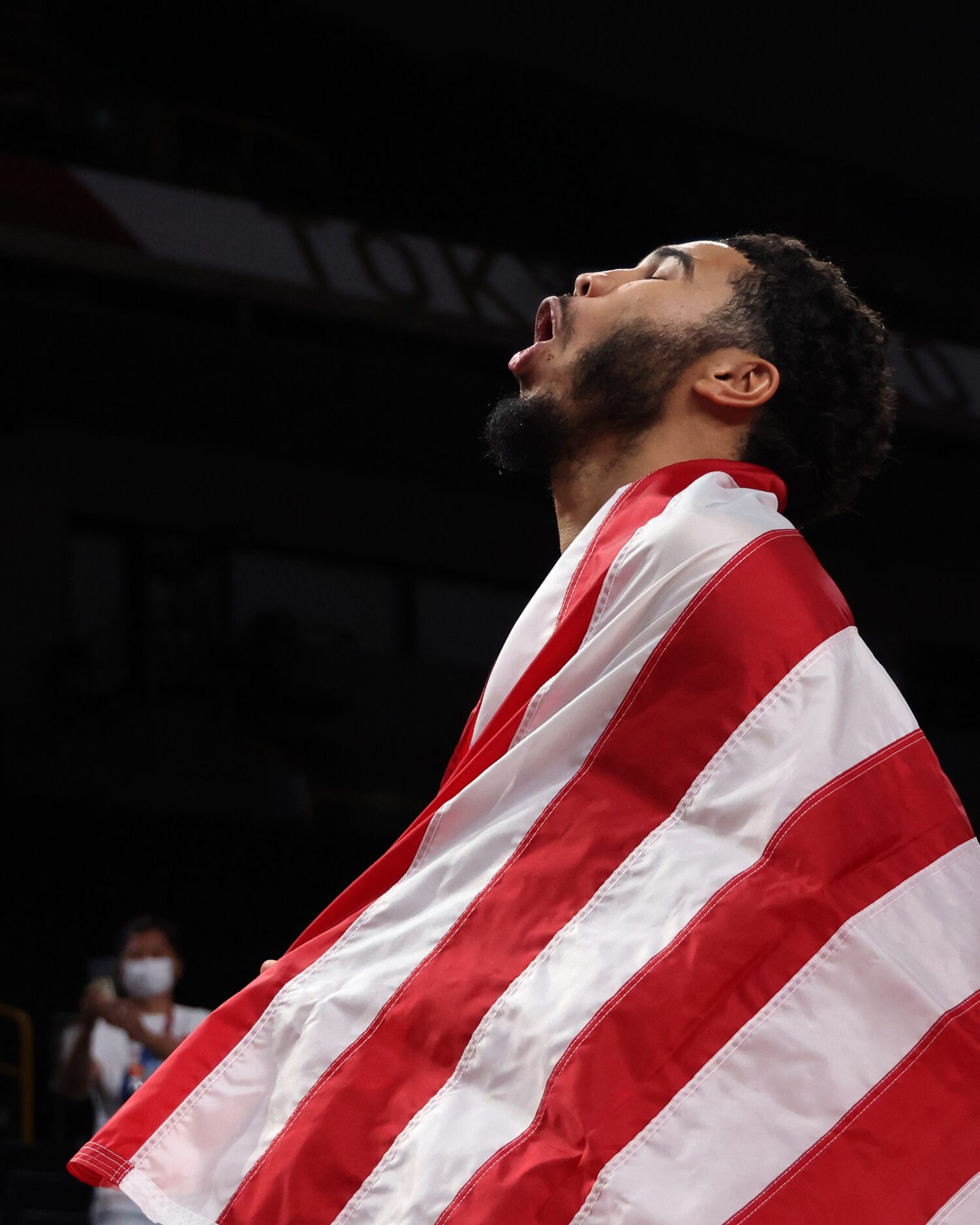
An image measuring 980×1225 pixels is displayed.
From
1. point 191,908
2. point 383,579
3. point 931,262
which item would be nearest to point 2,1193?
point 191,908

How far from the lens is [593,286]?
5.80 feet

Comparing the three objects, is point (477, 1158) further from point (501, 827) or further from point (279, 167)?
point (279, 167)

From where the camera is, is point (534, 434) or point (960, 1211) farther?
point (534, 434)

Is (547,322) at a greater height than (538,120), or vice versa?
(538,120)

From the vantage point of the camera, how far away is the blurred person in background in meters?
3.73

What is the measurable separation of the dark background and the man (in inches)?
267

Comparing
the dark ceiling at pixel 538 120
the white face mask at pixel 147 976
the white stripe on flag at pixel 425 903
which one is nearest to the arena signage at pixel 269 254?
the dark ceiling at pixel 538 120

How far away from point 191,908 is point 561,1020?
7380 mm

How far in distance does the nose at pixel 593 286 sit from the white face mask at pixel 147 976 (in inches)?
103

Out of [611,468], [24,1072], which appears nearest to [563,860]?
[611,468]

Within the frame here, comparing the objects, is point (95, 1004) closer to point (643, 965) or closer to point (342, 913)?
point (342, 913)

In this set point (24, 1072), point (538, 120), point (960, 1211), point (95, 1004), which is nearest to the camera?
point (960, 1211)

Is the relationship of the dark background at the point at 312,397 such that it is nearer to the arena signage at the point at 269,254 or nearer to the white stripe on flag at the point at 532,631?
the arena signage at the point at 269,254

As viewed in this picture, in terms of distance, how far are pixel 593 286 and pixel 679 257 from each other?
3.8 inches
